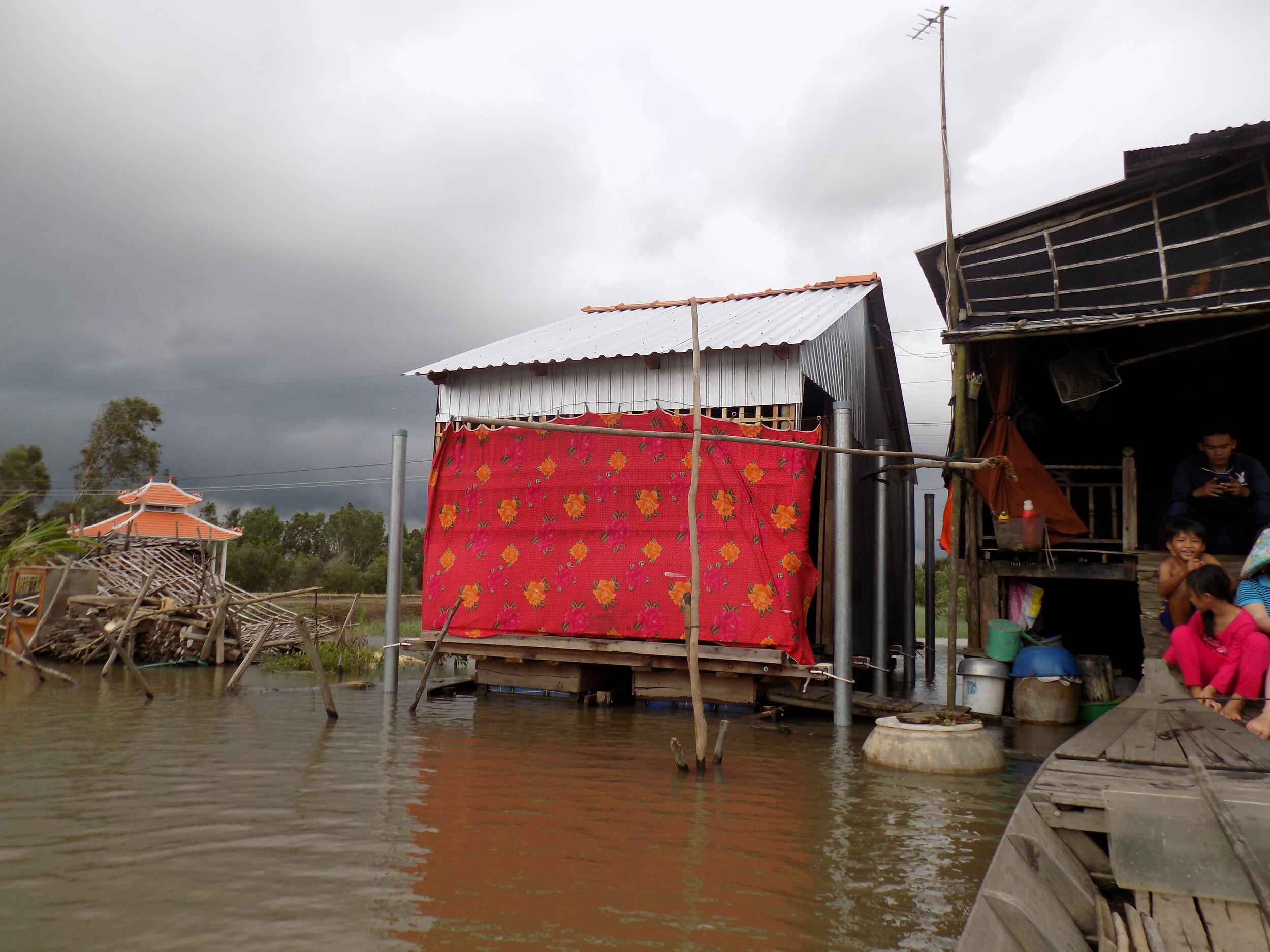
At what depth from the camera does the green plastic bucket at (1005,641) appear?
9039mm

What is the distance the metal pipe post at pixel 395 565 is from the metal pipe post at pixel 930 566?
25.7 feet

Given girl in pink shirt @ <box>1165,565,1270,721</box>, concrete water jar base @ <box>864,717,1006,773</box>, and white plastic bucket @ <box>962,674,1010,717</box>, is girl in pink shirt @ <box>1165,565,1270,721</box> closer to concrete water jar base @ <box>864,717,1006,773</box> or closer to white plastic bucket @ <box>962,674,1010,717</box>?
concrete water jar base @ <box>864,717,1006,773</box>

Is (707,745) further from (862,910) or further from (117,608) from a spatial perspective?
(117,608)

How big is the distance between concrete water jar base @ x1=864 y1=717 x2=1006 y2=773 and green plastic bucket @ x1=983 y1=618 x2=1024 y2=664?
218 cm

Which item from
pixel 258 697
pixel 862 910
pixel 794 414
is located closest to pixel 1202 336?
pixel 794 414

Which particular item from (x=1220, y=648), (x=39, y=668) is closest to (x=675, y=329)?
(x=1220, y=648)

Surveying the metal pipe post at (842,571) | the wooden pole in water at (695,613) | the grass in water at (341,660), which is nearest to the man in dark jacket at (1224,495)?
the metal pipe post at (842,571)

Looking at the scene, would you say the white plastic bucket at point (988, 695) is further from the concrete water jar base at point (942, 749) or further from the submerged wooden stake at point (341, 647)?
the submerged wooden stake at point (341, 647)

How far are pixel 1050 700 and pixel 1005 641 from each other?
0.69 meters

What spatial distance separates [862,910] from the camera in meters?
3.92

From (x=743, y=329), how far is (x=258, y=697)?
8.02 meters

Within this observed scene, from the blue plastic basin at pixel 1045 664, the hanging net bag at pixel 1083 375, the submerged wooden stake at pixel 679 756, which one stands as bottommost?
the submerged wooden stake at pixel 679 756

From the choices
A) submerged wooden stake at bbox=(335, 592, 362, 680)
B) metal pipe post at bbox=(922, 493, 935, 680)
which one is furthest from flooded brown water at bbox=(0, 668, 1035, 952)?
submerged wooden stake at bbox=(335, 592, 362, 680)

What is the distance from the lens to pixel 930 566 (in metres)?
13.5
